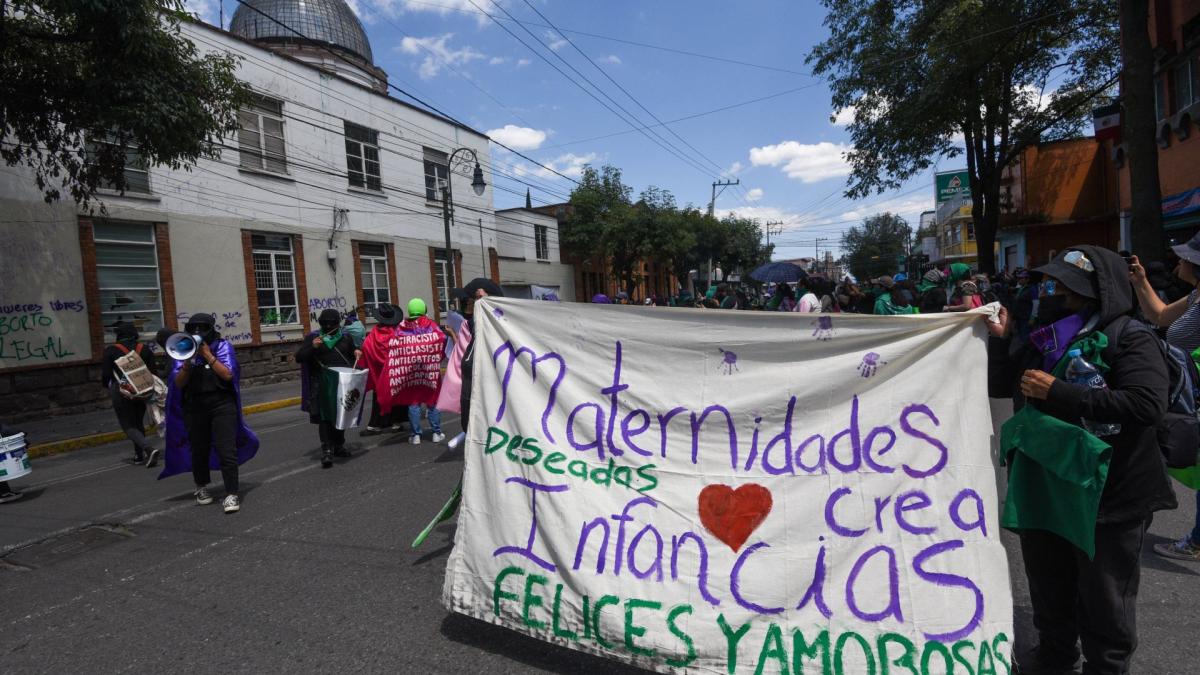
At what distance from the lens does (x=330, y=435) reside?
22.5 ft

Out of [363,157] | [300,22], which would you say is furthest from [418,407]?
[300,22]

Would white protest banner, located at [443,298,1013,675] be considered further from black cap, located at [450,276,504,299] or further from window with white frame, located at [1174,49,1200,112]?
window with white frame, located at [1174,49,1200,112]

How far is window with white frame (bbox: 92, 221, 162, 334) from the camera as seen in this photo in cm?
1286

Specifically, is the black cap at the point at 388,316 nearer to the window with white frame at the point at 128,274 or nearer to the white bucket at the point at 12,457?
the white bucket at the point at 12,457

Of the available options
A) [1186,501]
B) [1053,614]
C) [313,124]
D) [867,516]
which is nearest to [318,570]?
[867,516]

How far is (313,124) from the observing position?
1766 centimetres

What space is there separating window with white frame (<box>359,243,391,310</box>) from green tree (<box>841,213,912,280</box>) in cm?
6943

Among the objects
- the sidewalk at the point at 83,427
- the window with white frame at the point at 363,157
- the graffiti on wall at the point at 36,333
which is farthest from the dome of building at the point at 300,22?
the sidewalk at the point at 83,427

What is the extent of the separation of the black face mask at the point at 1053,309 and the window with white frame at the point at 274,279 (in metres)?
16.6

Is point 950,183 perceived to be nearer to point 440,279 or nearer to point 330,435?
point 440,279

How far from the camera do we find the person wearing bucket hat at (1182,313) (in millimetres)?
3580

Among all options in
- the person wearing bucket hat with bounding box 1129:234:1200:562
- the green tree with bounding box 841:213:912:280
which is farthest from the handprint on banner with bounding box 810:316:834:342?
the green tree with bounding box 841:213:912:280

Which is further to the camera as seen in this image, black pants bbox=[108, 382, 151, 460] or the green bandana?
black pants bbox=[108, 382, 151, 460]

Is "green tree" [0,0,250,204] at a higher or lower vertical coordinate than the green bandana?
higher
